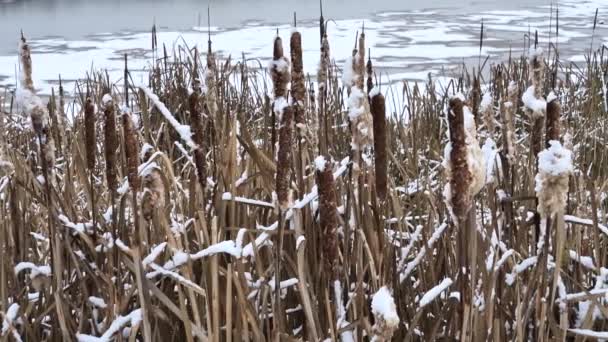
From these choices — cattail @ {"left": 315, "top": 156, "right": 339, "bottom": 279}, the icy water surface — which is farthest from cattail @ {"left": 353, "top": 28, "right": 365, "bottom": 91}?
the icy water surface

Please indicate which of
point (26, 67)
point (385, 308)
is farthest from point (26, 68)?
point (385, 308)

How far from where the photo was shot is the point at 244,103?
477cm

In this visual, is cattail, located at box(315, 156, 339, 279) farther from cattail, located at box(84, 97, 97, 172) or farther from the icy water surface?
the icy water surface

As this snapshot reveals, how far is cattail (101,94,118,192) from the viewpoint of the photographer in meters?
1.21

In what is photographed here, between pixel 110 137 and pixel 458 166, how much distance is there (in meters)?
0.63

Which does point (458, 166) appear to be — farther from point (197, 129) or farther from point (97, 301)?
point (97, 301)

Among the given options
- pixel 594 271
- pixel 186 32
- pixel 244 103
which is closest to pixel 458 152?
pixel 594 271

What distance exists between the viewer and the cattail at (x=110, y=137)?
1208 millimetres

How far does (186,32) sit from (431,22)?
17.2 ft

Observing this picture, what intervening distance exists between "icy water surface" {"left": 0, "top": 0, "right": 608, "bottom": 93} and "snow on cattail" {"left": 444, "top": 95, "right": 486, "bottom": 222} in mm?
6152

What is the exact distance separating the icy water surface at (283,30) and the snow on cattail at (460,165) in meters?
6.15

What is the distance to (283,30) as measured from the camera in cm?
1362

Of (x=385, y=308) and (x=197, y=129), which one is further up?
(x=197, y=129)

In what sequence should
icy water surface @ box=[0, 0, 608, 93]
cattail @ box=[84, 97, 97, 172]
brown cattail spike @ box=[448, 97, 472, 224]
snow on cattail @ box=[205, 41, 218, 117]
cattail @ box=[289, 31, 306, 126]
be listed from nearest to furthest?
brown cattail spike @ box=[448, 97, 472, 224] < cattail @ box=[289, 31, 306, 126] < cattail @ box=[84, 97, 97, 172] < snow on cattail @ box=[205, 41, 218, 117] < icy water surface @ box=[0, 0, 608, 93]
